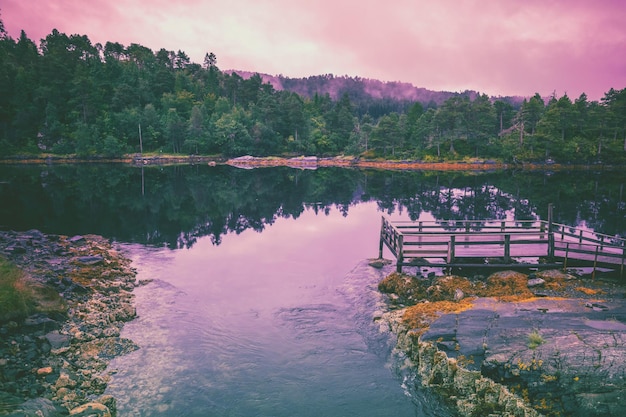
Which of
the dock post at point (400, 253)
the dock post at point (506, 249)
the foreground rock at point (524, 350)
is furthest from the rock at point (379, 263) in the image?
the foreground rock at point (524, 350)

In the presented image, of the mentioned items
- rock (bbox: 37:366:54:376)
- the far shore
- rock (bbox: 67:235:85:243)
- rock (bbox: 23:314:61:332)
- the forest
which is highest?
the forest

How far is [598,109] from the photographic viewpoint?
110625 millimetres

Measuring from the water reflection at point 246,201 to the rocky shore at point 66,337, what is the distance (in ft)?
32.3

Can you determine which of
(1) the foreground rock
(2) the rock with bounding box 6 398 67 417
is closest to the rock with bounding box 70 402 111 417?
(2) the rock with bounding box 6 398 67 417

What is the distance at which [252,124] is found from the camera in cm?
15050

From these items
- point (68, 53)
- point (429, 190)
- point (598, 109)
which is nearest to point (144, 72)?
point (68, 53)

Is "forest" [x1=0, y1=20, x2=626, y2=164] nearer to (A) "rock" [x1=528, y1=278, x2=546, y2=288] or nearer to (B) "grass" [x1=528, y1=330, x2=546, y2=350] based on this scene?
(A) "rock" [x1=528, y1=278, x2=546, y2=288]

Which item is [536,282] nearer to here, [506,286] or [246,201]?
[506,286]

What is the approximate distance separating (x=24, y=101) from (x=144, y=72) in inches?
1985

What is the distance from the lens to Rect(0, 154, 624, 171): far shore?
11019cm

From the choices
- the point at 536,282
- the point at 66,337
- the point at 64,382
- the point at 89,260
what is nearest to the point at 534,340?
the point at 536,282

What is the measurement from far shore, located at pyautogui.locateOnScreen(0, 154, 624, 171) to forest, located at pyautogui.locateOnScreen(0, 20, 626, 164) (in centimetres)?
210

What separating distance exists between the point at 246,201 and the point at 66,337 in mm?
42829

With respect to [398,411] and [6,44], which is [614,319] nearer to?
[398,411]
